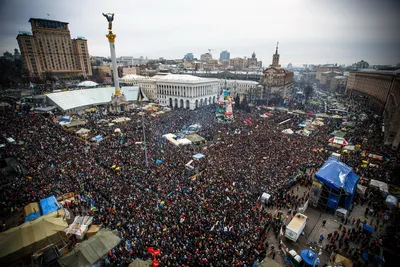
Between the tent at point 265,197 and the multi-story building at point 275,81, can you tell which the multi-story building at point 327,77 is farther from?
the tent at point 265,197

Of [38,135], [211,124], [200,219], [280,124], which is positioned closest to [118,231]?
[200,219]

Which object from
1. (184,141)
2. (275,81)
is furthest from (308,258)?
(275,81)

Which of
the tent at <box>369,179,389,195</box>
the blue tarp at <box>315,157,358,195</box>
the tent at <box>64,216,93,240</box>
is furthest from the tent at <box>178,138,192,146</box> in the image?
the tent at <box>369,179,389,195</box>

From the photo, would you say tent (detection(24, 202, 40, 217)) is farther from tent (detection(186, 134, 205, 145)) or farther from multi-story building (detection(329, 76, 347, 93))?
multi-story building (detection(329, 76, 347, 93))

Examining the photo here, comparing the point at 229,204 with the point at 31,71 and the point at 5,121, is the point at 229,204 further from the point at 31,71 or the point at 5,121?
the point at 31,71

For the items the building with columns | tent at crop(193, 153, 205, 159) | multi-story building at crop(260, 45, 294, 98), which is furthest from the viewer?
multi-story building at crop(260, 45, 294, 98)

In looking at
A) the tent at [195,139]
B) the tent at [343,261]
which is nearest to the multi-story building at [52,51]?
the tent at [195,139]
